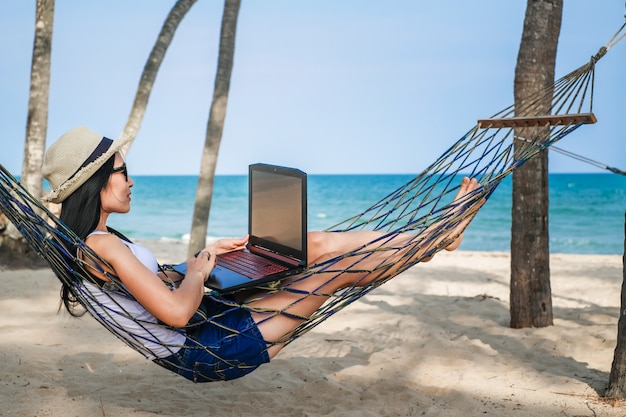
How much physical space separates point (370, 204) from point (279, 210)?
23561 millimetres

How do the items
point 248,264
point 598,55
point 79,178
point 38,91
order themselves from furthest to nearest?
point 38,91, point 598,55, point 248,264, point 79,178

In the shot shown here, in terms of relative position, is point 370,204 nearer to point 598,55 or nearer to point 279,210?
point 598,55

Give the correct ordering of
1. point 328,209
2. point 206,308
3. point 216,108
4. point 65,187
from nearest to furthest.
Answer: point 65,187
point 206,308
point 216,108
point 328,209

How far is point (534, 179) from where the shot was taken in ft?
11.2

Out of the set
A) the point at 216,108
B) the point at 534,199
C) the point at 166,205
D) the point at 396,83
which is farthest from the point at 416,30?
the point at 534,199

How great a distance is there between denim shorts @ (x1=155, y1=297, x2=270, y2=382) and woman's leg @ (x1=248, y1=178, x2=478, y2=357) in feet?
0.11

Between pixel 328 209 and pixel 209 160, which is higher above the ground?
pixel 209 160

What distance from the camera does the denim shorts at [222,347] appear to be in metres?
1.98

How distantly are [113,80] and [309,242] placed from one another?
2463cm

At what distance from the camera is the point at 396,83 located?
26.2 metres

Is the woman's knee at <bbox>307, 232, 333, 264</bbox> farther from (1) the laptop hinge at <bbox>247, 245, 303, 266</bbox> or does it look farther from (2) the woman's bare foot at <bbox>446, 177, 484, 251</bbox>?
(2) the woman's bare foot at <bbox>446, 177, 484, 251</bbox>

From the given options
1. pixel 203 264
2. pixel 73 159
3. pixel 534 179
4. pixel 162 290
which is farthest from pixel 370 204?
pixel 162 290

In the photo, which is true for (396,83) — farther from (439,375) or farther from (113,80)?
(439,375)

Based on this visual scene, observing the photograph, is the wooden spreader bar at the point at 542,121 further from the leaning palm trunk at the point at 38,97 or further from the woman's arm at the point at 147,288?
the leaning palm trunk at the point at 38,97
